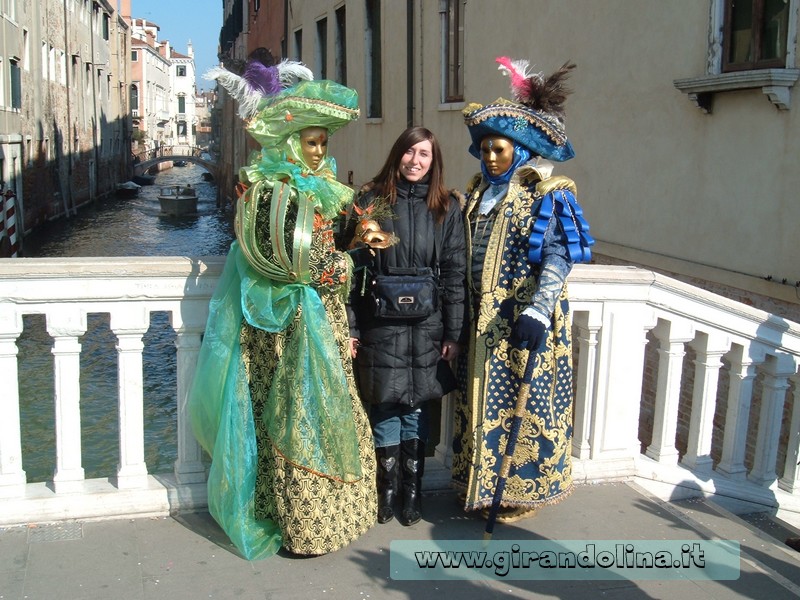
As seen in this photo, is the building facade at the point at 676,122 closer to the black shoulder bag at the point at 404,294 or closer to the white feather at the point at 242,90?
the black shoulder bag at the point at 404,294

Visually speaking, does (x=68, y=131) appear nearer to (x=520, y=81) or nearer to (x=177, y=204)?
(x=177, y=204)

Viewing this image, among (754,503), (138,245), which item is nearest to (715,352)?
(754,503)

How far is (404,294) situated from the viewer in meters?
3.11

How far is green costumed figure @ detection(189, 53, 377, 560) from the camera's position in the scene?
2.99m

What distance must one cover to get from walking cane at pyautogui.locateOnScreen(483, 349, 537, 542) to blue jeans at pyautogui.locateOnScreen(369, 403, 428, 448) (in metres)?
0.36

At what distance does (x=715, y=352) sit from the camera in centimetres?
403

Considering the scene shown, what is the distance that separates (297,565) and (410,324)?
0.96 metres

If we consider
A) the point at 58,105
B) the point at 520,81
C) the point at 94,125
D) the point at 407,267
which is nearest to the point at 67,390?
the point at 407,267

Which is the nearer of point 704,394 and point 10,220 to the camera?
point 704,394

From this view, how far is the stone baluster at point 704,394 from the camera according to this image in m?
4.02

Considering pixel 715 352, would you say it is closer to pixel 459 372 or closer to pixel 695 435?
pixel 695 435

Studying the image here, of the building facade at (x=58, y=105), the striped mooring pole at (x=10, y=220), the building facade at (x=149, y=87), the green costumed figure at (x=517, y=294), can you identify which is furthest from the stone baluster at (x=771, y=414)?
the building facade at (x=149, y=87)

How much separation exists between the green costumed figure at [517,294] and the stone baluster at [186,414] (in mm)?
1086

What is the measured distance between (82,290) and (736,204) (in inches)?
194
